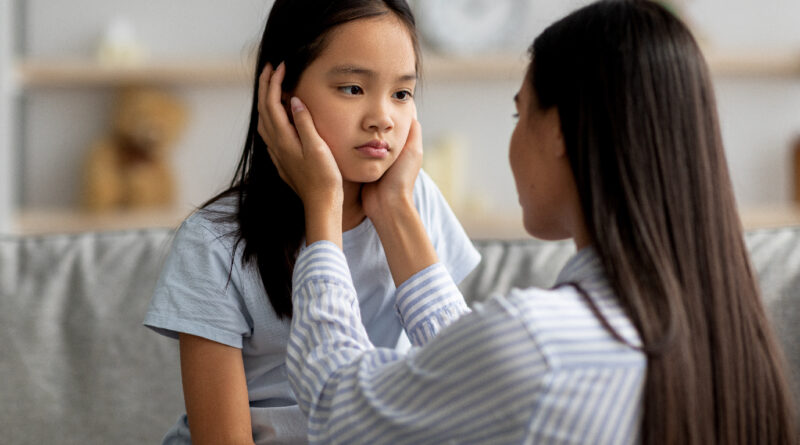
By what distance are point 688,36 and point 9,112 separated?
113 inches

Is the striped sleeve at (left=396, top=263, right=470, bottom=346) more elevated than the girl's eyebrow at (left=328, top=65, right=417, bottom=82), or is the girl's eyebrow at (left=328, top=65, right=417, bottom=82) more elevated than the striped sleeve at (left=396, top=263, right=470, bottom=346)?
the girl's eyebrow at (left=328, top=65, right=417, bottom=82)

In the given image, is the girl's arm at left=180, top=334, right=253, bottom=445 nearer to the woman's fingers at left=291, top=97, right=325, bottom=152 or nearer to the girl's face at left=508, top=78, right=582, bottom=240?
the woman's fingers at left=291, top=97, right=325, bottom=152

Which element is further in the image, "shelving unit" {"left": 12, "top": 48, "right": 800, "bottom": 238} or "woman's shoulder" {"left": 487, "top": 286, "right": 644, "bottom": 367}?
"shelving unit" {"left": 12, "top": 48, "right": 800, "bottom": 238}

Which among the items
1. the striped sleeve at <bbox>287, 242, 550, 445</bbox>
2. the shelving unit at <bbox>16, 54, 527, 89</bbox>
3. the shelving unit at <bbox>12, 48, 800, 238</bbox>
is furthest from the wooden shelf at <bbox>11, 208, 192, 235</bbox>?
the striped sleeve at <bbox>287, 242, 550, 445</bbox>

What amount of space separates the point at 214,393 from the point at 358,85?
0.46m

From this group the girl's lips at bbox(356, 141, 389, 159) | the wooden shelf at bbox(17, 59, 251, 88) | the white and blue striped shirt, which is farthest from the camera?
the wooden shelf at bbox(17, 59, 251, 88)

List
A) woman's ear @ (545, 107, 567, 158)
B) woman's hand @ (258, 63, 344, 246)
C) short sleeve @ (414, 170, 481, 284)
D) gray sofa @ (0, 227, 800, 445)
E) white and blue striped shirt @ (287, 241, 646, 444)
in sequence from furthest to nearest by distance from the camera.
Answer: gray sofa @ (0, 227, 800, 445) < short sleeve @ (414, 170, 481, 284) < woman's hand @ (258, 63, 344, 246) < woman's ear @ (545, 107, 567, 158) < white and blue striped shirt @ (287, 241, 646, 444)

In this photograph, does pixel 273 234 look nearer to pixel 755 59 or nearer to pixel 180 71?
pixel 180 71

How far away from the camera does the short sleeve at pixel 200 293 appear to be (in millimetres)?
1063

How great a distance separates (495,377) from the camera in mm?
788

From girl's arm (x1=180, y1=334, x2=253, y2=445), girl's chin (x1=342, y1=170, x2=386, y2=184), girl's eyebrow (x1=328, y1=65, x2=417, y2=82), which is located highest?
girl's eyebrow (x1=328, y1=65, x2=417, y2=82)

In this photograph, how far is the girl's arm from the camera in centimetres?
106

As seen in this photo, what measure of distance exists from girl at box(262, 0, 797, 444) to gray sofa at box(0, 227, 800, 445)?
0.71 metres

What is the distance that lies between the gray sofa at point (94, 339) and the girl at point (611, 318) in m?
0.71
